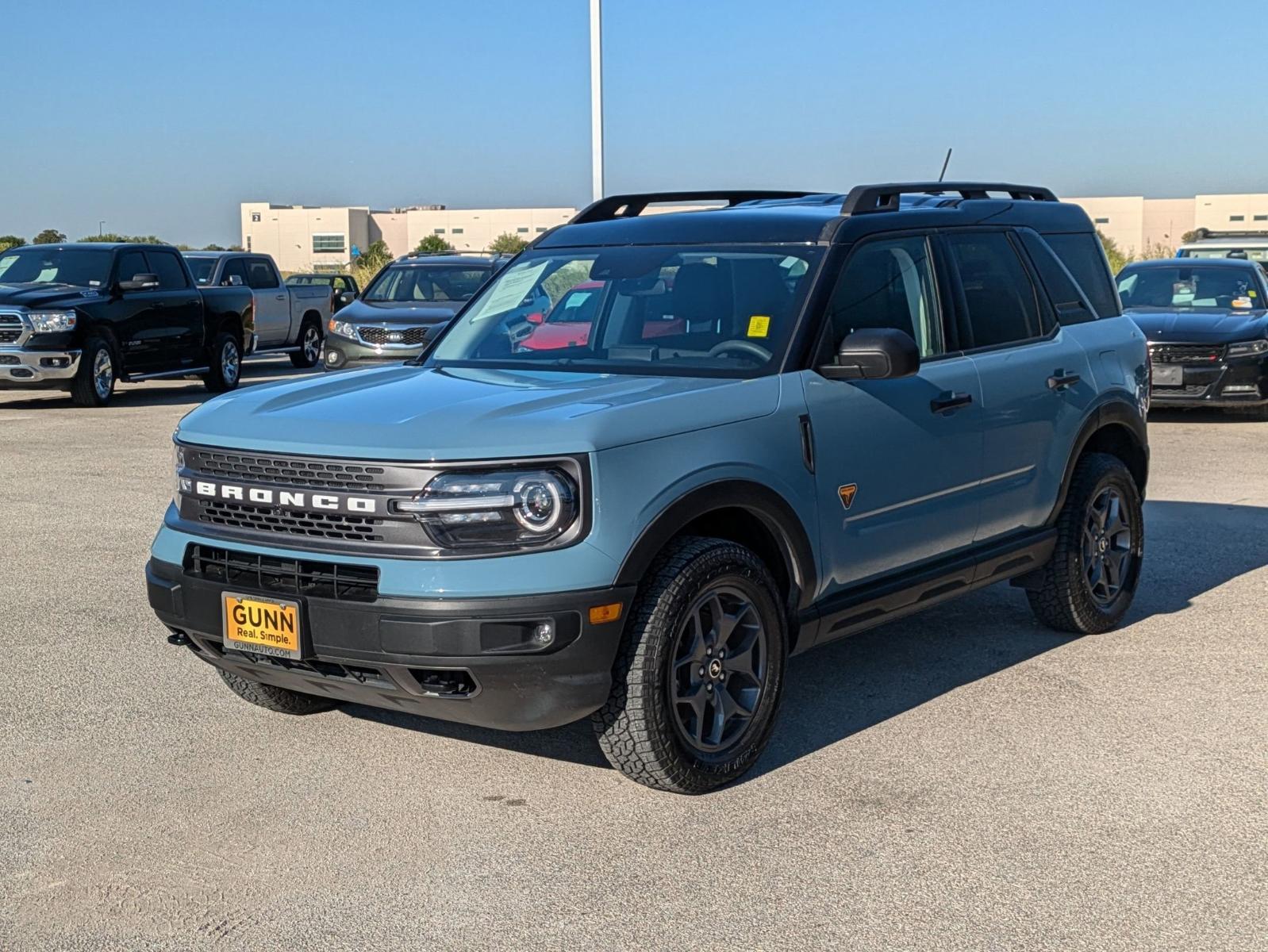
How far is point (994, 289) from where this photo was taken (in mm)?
6562

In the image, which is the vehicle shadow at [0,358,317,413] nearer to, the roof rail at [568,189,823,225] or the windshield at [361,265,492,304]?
the windshield at [361,265,492,304]

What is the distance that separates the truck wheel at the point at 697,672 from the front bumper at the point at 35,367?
1416 centimetres

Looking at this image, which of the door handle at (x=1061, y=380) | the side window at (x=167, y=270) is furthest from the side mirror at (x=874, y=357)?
the side window at (x=167, y=270)

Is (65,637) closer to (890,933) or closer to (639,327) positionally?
(639,327)

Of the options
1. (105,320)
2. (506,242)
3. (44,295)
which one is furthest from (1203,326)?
(506,242)

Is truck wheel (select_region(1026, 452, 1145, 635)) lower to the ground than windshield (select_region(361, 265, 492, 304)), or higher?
lower

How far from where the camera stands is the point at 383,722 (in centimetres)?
577

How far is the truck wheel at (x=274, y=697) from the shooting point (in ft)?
18.8

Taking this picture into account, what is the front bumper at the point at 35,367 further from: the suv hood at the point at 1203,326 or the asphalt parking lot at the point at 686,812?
the suv hood at the point at 1203,326

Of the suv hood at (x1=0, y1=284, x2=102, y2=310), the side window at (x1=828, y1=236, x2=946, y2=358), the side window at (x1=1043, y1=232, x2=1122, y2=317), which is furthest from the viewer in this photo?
the suv hood at (x1=0, y1=284, x2=102, y2=310)

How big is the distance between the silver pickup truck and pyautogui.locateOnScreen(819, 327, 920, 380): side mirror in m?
18.8

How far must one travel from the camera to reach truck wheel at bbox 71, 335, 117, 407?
17.8 m

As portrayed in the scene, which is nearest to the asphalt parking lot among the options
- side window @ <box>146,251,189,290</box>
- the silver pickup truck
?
side window @ <box>146,251,189,290</box>

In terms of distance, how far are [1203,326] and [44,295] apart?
12.6 m
